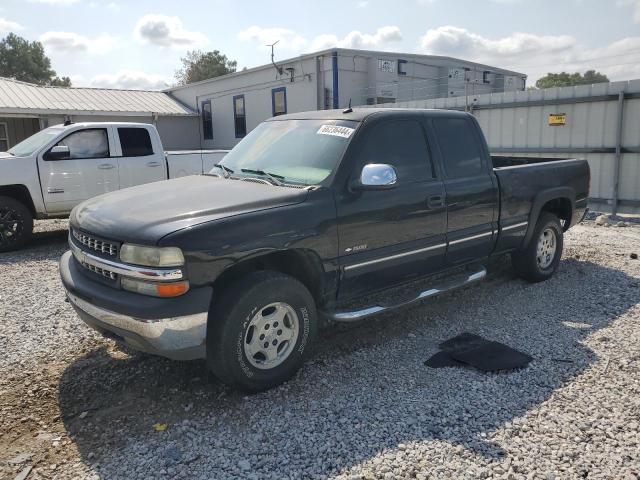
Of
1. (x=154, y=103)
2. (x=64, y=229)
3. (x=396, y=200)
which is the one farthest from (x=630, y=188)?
(x=154, y=103)

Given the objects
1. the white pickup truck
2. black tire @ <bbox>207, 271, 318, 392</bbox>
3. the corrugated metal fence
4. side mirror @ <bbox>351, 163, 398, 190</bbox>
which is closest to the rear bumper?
side mirror @ <bbox>351, 163, 398, 190</bbox>

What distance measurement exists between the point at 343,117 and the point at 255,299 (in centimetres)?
188

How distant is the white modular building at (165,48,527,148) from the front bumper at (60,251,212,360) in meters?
17.1

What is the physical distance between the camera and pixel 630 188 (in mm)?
10727

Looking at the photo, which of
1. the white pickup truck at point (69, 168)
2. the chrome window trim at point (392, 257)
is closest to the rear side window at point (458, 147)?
the chrome window trim at point (392, 257)

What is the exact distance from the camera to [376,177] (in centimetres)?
402

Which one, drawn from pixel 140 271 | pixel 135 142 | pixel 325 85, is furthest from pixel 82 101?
pixel 140 271

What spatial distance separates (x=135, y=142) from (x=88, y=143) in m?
0.79

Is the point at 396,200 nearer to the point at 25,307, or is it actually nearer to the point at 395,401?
the point at 395,401

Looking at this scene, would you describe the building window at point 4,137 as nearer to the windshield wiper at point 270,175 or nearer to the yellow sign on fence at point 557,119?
the yellow sign on fence at point 557,119

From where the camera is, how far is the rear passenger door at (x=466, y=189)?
4921mm

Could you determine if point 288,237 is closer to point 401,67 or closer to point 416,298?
point 416,298

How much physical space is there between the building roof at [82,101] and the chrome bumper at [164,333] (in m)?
20.4

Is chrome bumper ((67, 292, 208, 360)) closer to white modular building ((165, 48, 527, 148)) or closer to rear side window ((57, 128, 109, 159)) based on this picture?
rear side window ((57, 128, 109, 159))
